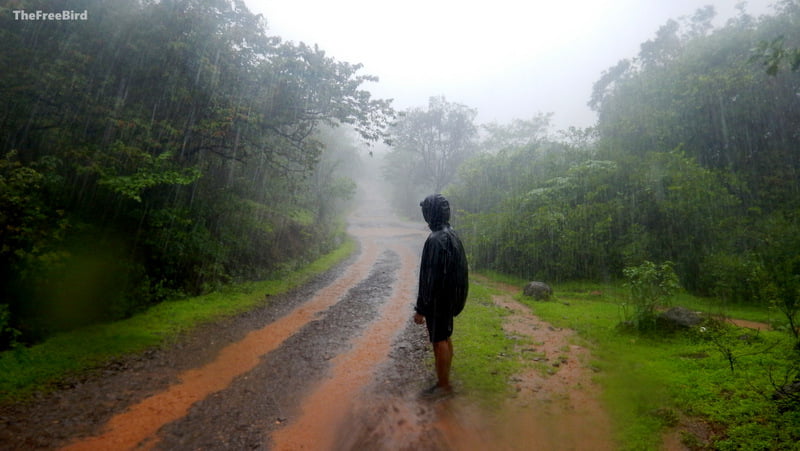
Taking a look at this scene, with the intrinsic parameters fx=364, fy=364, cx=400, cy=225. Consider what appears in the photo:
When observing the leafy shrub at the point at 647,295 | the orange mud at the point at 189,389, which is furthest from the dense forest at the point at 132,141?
the leafy shrub at the point at 647,295

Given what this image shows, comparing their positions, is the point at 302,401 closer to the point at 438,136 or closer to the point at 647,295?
the point at 647,295

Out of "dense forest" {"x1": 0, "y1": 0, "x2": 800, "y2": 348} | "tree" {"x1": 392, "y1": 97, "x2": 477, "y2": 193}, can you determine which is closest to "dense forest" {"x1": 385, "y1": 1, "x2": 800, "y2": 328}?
"dense forest" {"x1": 0, "y1": 0, "x2": 800, "y2": 348}

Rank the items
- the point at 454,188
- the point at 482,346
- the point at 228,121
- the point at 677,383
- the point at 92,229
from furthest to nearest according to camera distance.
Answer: the point at 454,188, the point at 228,121, the point at 92,229, the point at 482,346, the point at 677,383

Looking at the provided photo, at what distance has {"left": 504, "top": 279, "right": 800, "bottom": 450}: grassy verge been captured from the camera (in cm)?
336

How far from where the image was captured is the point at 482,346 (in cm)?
643

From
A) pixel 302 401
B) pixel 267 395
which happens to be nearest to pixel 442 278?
pixel 302 401

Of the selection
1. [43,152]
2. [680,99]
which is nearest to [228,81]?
[43,152]

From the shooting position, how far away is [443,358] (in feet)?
14.9

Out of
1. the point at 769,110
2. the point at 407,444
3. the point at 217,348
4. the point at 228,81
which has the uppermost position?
the point at 769,110

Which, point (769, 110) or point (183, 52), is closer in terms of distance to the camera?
point (183, 52)

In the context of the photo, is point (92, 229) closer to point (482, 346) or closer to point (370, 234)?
point (482, 346)

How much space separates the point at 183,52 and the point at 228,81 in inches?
54.0

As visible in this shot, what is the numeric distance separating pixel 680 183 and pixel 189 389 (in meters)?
15.3

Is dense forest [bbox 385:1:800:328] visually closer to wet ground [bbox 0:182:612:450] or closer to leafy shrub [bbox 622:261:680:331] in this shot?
leafy shrub [bbox 622:261:680:331]
